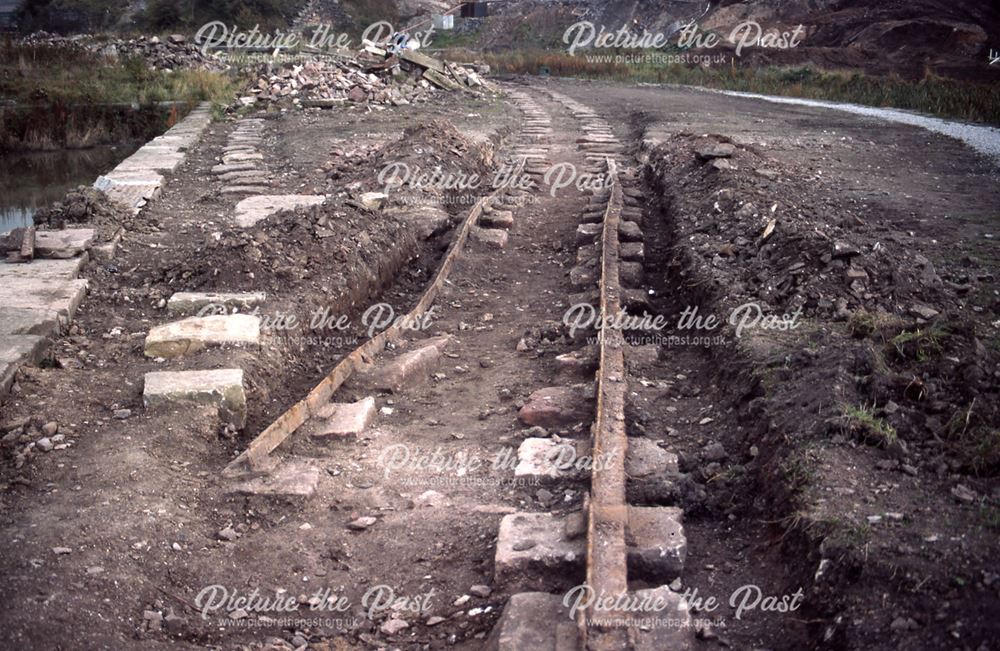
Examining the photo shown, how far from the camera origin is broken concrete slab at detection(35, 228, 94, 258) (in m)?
7.48

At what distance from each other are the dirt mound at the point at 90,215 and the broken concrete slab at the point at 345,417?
3.97 meters

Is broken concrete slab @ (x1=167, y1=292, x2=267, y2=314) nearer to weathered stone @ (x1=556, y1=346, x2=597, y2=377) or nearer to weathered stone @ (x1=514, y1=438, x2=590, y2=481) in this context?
weathered stone @ (x1=556, y1=346, x2=597, y2=377)

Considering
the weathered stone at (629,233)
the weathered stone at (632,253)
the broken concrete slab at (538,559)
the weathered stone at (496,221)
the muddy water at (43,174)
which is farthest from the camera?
the muddy water at (43,174)

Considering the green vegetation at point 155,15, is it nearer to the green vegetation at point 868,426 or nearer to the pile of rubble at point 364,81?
the pile of rubble at point 364,81

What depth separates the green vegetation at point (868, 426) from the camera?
4.06m

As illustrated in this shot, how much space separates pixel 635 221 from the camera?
920 centimetres

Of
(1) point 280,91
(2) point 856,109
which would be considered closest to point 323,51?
(1) point 280,91

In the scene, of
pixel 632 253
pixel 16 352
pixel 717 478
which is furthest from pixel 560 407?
pixel 16 352

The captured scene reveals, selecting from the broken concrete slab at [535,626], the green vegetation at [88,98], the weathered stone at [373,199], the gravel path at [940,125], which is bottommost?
the green vegetation at [88,98]

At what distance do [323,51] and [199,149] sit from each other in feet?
44.1

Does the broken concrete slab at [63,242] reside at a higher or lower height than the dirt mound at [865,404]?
lower

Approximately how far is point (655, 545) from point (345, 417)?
210 centimetres

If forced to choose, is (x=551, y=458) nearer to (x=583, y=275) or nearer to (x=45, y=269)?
(x=583, y=275)

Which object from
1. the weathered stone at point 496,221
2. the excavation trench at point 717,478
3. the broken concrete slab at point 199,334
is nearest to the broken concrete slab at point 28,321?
the broken concrete slab at point 199,334
